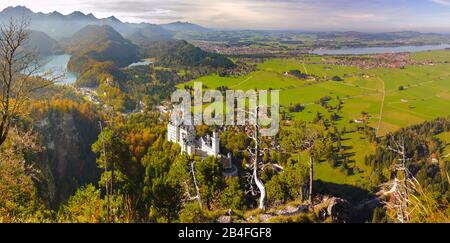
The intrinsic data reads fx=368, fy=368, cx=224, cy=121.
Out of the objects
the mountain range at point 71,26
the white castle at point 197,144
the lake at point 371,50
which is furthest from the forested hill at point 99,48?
the lake at point 371,50

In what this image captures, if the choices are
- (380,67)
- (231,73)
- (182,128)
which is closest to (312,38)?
(380,67)

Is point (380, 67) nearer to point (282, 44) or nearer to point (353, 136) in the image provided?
point (282, 44)

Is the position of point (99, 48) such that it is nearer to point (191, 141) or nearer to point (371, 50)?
point (191, 141)

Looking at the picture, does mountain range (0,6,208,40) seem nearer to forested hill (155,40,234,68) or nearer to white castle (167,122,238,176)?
forested hill (155,40,234,68)

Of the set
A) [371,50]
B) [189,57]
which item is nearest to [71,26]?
[189,57]

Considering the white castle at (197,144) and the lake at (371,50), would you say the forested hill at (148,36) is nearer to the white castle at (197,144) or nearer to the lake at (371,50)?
the lake at (371,50)

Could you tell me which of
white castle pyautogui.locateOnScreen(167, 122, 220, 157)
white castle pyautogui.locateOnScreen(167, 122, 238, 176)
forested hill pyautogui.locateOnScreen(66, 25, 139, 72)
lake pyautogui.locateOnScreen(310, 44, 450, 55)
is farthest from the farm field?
forested hill pyautogui.locateOnScreen(66, 25, 139, 72)

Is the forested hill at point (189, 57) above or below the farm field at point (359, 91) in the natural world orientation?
above

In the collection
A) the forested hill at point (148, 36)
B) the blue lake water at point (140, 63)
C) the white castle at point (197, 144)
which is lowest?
the white castle at point (197, 144)
